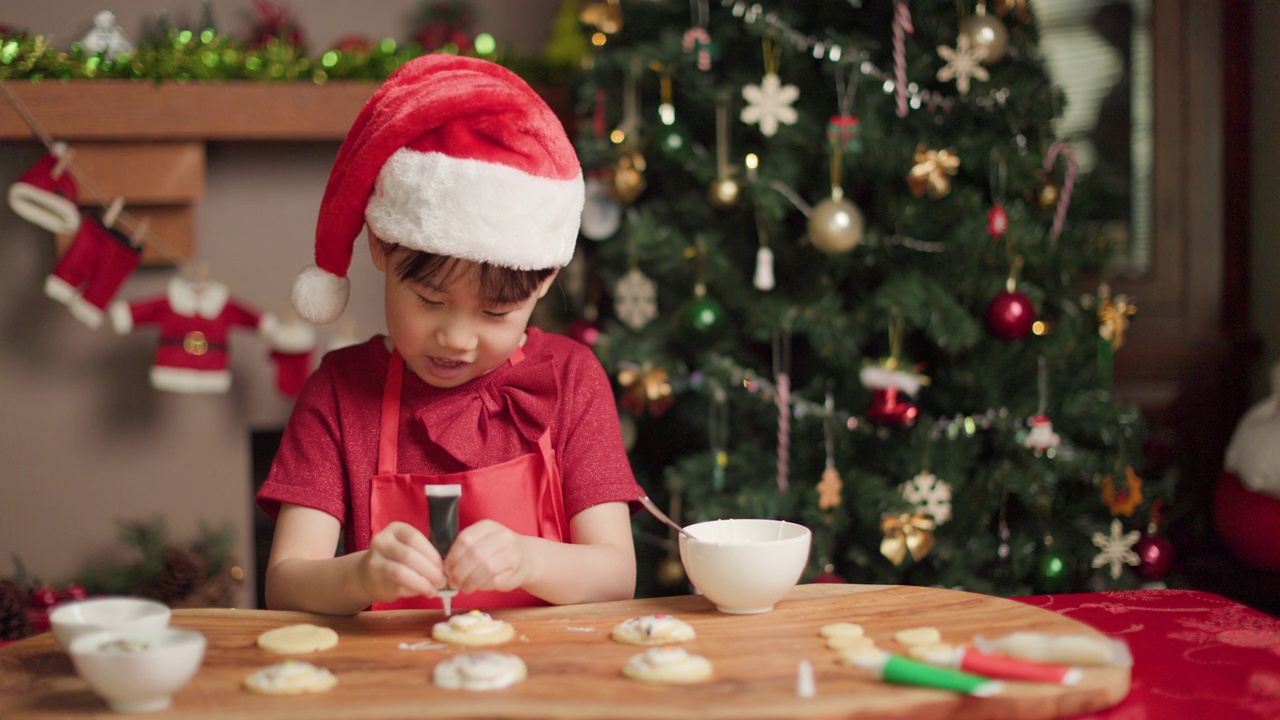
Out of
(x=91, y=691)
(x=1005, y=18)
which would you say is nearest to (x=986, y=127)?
(x=1005, y=18)

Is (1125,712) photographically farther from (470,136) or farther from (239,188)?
(239,188)

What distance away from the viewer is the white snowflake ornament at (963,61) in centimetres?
198

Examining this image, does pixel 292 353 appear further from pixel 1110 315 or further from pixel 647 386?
pixel 1110 315

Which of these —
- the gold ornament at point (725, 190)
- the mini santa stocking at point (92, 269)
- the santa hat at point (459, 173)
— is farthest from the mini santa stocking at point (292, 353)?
the santa hat at point (459, 173)

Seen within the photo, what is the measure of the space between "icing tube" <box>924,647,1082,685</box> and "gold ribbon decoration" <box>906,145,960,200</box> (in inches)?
50.5

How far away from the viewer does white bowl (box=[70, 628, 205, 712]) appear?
2.44 feet

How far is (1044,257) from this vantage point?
6.73 feet

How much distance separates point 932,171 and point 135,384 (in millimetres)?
1859

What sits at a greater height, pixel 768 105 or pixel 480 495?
pixel 768 105

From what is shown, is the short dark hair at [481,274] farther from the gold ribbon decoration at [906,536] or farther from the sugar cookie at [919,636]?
the gold ribbon decoration at [906,536]

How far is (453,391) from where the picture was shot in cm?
125

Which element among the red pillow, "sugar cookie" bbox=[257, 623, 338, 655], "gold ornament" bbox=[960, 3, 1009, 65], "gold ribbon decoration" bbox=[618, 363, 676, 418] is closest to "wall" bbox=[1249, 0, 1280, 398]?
the red pillow

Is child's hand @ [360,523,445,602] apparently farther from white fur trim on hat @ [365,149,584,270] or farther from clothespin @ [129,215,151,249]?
clothespin @ [129,215,151,249]

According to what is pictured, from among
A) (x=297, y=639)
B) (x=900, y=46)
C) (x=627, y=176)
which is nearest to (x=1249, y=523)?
(x=900, y=46)
